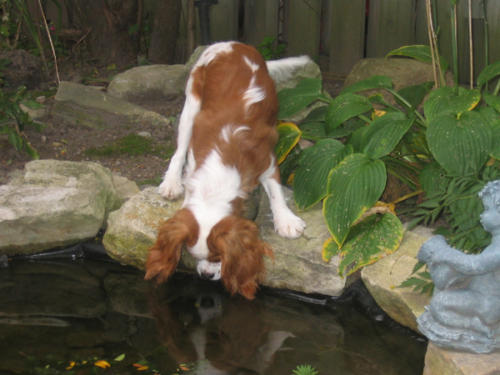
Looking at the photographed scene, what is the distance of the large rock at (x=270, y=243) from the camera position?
3291mm

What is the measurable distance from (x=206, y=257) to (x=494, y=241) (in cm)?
139

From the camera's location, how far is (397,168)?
12.4ft

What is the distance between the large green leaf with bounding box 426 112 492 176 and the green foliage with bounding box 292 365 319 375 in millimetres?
1147

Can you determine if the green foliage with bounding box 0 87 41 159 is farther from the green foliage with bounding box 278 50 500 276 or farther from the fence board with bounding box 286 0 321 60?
the fence board with bounding box 286 0 321 60

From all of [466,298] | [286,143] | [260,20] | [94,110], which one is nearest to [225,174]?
[286,143]

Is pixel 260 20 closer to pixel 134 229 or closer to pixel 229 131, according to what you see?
pixel 229 131

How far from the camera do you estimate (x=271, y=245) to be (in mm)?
3451

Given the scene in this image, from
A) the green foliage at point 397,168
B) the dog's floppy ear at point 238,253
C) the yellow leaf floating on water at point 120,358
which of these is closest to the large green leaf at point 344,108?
the green foliage at point 397,168

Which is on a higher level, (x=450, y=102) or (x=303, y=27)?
(x=450, y=102)

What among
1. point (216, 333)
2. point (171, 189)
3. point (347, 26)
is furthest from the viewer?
point (347, 26)

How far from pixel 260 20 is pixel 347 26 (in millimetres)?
995

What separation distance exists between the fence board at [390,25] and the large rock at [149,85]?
6.05 feet

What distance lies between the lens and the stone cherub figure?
7.41 ft

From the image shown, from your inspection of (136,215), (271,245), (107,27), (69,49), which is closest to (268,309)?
(271,245)
